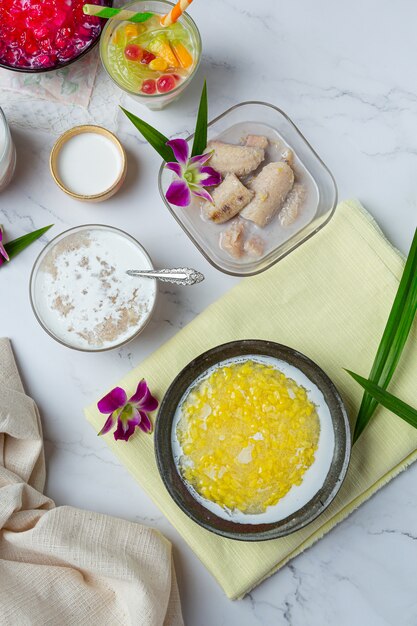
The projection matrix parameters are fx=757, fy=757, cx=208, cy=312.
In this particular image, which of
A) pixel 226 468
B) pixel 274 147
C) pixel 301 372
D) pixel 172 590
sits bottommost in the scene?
pixel 172 590

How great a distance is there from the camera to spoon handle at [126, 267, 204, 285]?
1566 mm

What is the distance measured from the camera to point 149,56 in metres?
1.63

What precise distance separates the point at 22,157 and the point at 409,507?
1.16 meters

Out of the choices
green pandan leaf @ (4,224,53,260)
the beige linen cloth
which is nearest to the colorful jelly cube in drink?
green pandan leaf @ (4,224,53,260)

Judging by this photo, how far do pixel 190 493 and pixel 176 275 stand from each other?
45 cm

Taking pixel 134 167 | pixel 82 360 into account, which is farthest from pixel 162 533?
pixel 134 167

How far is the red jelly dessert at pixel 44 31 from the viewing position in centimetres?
164

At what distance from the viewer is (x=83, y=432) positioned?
1682 mm

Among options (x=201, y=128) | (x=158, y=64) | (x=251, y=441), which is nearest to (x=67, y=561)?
(x=251, y=441)

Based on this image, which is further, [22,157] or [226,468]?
[22,157]

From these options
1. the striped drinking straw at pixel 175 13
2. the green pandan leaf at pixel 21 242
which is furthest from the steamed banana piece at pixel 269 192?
the green pandan leaf at pixel 21 242

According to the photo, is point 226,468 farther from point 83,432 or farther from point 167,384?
point 83,432

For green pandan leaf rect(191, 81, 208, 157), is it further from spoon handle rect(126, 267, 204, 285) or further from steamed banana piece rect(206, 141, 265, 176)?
spoon handle rect(126, 267, 204, 285)

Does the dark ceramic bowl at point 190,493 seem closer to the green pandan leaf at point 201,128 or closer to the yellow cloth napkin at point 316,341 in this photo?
the yellow cloth napkin at point 316,341
